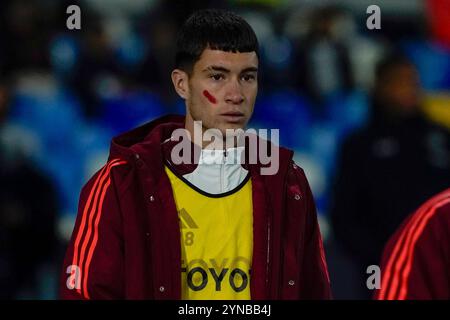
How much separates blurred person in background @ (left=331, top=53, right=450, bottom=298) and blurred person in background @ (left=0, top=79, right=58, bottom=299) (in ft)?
6.27

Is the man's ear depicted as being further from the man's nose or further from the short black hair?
the man's nose

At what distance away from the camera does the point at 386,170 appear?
6.63 meters

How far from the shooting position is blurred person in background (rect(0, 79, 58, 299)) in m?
7.05

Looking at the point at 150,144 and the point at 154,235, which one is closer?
the point at 154,235

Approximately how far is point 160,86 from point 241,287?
4.34 metres

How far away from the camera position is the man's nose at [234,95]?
403cm

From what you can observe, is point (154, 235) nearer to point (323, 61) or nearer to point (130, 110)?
point (130, 110)

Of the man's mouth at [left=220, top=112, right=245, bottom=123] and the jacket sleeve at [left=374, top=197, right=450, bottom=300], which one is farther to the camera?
the man's mouth at [left=220, top=112, right=245, bottom=123]

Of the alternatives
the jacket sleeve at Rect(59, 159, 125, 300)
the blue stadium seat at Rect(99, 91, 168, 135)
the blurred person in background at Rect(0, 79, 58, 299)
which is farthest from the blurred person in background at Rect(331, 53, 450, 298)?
the jacket sleeve at Rect(59, 159, 125, 300)

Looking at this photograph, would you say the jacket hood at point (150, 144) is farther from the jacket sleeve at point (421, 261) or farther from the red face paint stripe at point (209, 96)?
the jacket sleeve at point (421, 261)

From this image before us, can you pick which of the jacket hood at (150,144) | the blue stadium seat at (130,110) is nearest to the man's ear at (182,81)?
the jacket hood at (150,144)

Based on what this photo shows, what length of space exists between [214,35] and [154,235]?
81 centimetres

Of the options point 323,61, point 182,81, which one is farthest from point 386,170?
point 182,81

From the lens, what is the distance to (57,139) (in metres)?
8.03
